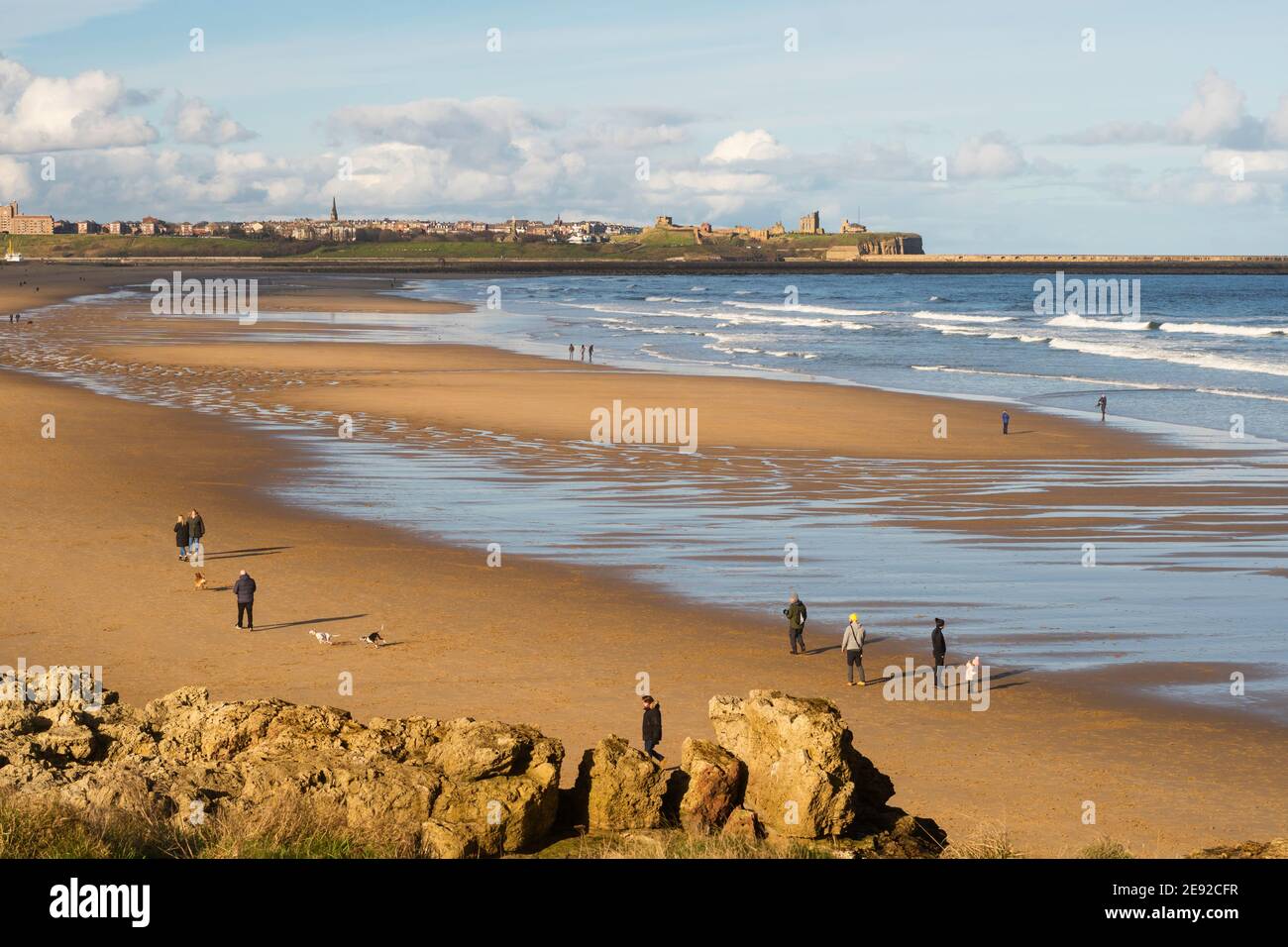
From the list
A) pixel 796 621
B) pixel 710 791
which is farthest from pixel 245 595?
pixel 710 791

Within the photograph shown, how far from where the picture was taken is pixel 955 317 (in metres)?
119

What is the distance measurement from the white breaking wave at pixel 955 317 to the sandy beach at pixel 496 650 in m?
78.4

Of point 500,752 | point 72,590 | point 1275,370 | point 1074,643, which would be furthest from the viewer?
point 1275,370

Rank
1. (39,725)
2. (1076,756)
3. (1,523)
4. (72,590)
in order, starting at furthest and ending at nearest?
1. (1,523)
2. (72,590)
3. (1076,756)
4. (39,725)

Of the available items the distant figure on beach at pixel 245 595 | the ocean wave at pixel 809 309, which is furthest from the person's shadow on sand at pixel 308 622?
the ocean wave at pixel 809 309

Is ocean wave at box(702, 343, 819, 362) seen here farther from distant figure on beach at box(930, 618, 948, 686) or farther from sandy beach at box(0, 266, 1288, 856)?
distant figure on beach at box(930, 618, 948, 686)

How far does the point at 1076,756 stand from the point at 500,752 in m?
7.50

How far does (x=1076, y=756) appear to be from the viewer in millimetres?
15531

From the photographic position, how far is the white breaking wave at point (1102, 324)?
102688 millimetres

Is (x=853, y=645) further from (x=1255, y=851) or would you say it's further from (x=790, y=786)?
(x=1255, y=851)

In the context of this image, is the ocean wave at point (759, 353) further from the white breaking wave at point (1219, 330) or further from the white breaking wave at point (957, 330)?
the white breaking wave at point (1219, 330)
